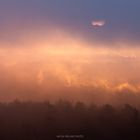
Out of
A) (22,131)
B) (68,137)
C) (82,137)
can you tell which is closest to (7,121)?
(22,131)

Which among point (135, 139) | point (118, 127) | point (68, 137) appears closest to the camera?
point (68, 137)

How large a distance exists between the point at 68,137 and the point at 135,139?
19.5 meters

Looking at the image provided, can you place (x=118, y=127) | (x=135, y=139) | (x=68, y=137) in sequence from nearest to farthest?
1. (x=68, y=137)
2. (x=135, y=139)
3. (x=118, y=127)

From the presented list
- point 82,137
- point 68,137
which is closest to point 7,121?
point 82,137

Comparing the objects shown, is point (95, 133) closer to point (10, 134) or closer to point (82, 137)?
point (82, 137)

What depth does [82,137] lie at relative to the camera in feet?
480

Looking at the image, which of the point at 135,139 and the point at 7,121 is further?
the point at 7,121

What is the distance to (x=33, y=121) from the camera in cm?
15988

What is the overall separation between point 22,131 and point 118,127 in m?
21.8

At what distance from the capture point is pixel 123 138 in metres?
145

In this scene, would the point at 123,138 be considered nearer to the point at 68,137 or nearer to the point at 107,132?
the point at 107,132

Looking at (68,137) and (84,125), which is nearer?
(68,137)

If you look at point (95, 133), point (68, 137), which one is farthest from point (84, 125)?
point (68, 137)

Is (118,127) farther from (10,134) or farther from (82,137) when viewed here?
(10,134)
